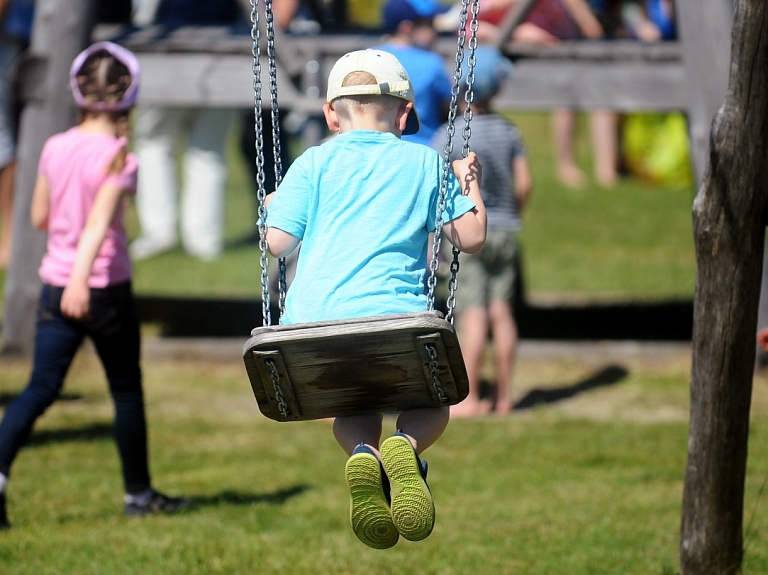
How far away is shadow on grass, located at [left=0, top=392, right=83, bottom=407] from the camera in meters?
6.63

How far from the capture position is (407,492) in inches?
128

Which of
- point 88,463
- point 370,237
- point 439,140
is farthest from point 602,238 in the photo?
point 370,237

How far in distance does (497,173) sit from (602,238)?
5.79 meters

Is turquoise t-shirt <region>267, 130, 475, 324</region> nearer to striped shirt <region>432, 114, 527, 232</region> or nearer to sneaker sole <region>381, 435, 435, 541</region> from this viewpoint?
sneaker sole <region>381, 435, 435, 541</region>

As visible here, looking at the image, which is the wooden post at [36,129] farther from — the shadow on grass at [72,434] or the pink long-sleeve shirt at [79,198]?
the pink long-sleeve shirt at [79,198]

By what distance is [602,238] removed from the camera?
39.9 ft

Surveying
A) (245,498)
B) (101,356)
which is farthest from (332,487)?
(101,356)

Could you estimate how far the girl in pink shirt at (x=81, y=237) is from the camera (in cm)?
468

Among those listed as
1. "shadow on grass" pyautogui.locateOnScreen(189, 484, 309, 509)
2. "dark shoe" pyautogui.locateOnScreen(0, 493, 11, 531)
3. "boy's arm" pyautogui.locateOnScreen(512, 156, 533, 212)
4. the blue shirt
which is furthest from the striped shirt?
"dark shoe" pyautogui.locateOnScreen(0, 493, 11, 531)

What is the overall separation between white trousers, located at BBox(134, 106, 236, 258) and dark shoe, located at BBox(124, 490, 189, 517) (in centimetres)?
595

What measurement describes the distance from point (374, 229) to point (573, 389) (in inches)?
165

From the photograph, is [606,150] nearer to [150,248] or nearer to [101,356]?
[150,248]

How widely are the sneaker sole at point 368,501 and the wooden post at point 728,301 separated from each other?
111 cm


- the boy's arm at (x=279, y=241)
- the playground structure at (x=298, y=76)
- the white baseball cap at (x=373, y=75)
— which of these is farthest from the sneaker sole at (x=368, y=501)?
the playground structure at (x=298, y=76)
